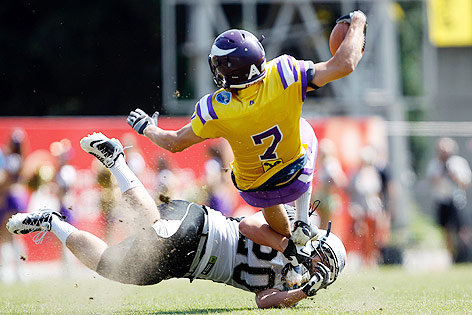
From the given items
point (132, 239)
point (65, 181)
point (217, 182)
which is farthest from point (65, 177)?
point (132, 239)

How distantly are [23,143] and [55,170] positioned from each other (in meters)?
0.89

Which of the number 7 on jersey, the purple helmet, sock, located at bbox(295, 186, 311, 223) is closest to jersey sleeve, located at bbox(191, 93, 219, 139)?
the purple helmet

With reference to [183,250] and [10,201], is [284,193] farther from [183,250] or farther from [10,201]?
[10,201]

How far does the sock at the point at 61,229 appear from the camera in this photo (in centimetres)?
616

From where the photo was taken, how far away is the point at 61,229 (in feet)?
20.3

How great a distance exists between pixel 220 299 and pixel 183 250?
3.02ft

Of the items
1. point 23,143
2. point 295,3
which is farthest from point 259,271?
point 295,3

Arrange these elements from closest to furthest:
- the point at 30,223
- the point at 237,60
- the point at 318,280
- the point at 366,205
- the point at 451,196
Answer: the point at 237,60, the point at 318,280, the point at 30,223, the point at 366,205, the point at 451,196

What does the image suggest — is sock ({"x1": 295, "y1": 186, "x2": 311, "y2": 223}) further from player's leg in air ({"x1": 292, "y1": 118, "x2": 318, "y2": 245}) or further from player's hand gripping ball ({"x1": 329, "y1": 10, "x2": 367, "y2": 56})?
player's hand gripping ball ({"x1": 329, "y1": 10, "x2": 367, "y2": 56})

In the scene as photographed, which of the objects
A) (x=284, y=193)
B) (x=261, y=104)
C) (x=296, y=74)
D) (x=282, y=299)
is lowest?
(x=282, y=299)

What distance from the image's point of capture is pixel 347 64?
5531mm

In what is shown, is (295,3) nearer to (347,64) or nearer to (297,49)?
(297,49)

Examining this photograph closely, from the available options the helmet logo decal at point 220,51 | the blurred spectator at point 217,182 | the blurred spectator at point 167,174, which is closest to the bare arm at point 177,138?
the helmet logo decal at point 220,51

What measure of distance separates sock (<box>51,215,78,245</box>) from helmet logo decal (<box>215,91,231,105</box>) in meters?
1.63
